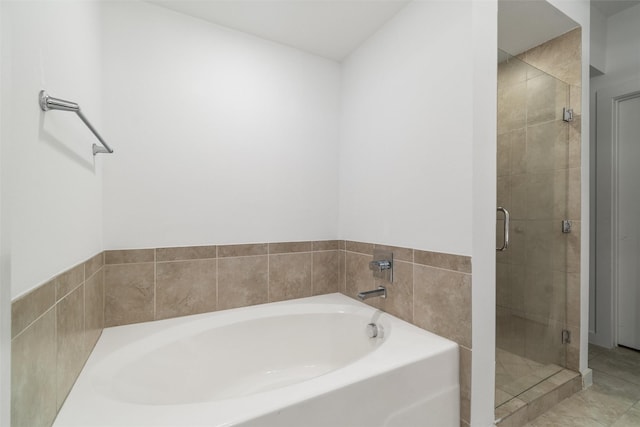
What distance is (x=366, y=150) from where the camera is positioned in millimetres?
1996

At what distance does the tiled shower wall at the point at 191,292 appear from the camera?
2.45 ft

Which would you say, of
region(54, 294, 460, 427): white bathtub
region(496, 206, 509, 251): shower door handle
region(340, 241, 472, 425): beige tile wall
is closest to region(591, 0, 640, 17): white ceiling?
region(496, 206, 509, 251): shower door handle

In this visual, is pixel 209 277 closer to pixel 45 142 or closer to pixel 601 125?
pixel 45 142

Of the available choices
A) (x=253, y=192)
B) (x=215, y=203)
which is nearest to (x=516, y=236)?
(x=253, y=192)

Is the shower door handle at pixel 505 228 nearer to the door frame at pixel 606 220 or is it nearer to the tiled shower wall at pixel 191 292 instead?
the tiled shower wall at pixel 191 292

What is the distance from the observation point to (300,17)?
176 centimetres

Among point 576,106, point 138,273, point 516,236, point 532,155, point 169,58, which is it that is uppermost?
point 169,58

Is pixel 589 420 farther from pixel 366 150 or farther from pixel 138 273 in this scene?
pixel 138 273

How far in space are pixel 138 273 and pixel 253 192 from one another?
32.1 inches

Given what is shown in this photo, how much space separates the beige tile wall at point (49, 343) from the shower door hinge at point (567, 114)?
2677 mm

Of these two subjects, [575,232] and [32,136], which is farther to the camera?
[575,232]

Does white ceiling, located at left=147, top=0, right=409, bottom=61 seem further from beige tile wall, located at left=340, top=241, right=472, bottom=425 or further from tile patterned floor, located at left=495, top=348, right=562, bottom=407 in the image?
tile patterned floor, located at left=495, top=348, right=562, bottom=407

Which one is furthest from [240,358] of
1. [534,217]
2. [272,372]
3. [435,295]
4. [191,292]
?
[534,217]

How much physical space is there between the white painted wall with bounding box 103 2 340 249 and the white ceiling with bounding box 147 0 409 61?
0.07m
